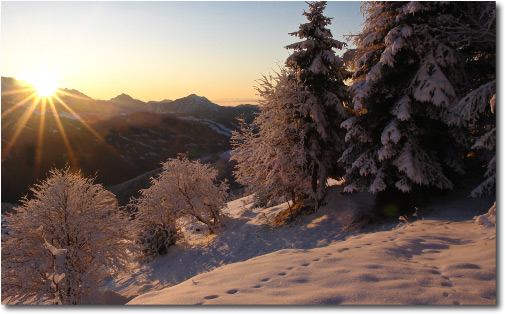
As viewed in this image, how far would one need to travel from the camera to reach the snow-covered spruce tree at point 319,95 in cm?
1357

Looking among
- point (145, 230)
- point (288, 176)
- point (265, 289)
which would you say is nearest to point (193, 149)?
point (145, 230)

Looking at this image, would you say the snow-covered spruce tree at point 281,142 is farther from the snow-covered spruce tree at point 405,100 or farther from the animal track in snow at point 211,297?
the animal track in snow at point 211,297

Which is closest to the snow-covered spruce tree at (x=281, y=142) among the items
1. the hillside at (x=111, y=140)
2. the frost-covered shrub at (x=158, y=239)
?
the frost-covered shrub at (x=158, y=239)

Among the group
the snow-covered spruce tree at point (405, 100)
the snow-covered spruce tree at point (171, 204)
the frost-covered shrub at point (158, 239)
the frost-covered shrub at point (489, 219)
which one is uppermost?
the snow-covered spruce tree at point (405, 100)

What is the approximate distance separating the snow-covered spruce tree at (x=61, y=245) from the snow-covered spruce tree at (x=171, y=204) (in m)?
6.29

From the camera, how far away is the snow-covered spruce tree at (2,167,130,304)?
368 inches

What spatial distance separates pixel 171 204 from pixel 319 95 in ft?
36.1

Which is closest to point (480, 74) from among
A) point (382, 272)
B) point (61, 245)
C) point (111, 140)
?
point (382, 272)

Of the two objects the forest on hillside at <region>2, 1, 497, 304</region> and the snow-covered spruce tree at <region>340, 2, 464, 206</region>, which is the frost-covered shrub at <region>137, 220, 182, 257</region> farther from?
the snow-covered spruce tree at <region>340, 2, 464, 206</region>

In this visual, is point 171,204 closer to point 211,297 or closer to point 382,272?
point 211,297

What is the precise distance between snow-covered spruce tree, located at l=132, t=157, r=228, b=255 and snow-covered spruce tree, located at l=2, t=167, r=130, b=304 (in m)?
6.29

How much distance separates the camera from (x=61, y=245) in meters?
9.98

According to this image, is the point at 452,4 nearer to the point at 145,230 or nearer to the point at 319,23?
the point at 319,23

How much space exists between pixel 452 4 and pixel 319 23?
636cm
